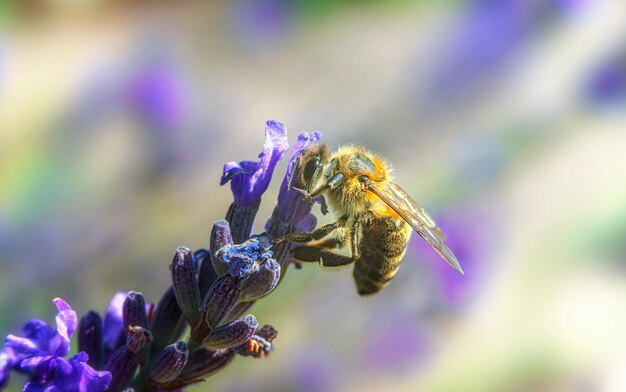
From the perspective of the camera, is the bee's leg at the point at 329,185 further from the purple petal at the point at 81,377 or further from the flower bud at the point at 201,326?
the purple petal at the point at 81,377

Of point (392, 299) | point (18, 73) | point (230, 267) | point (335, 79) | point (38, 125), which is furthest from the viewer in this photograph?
point (335, 79)

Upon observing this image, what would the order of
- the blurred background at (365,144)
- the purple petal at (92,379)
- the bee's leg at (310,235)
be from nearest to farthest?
the purple petal at (92,379) → the bee's leg at (310,235) → the blurred background at (365,144)

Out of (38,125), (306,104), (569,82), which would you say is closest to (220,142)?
(306,104)

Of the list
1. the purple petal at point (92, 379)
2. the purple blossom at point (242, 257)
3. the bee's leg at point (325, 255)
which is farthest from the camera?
the bee's leg at point (325, 255)

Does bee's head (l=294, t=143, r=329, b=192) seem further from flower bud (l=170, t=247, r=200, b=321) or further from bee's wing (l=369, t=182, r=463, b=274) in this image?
flower bud (l=170, t=247, r=200, b=321)

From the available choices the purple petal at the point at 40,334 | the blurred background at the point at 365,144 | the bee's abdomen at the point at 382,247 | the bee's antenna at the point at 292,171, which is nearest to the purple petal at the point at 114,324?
the purple petal at the point at 40,334

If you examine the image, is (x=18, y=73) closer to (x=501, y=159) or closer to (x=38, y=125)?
(x=38, y=125)
